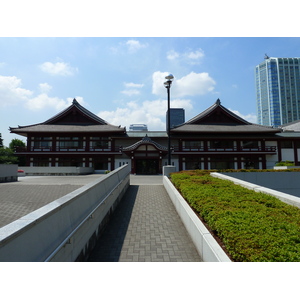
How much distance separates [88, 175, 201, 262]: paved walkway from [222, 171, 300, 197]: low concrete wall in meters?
7.35

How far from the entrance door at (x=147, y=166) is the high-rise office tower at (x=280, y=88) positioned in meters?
117

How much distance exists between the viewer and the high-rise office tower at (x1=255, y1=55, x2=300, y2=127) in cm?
10950

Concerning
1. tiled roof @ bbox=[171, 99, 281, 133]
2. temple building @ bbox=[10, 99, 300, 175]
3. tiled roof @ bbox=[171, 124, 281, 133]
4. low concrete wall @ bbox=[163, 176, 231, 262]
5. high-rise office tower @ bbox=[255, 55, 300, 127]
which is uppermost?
high-rise office tower @ bbox=[255, 55, 300, 127]

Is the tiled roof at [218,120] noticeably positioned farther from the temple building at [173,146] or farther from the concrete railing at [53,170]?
the concrete railing at [53,170]

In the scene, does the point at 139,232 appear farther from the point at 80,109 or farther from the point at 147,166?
the point at 80,109

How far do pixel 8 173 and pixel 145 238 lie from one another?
54.0 ft

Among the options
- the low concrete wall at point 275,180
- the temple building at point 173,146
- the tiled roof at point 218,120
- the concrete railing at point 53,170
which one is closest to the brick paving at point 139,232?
the low concrete wall at point 275,180

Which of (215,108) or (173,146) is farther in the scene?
(215,108)

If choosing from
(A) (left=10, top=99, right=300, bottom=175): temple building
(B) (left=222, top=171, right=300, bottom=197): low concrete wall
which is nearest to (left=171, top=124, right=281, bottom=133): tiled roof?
(A) (left=10, top=99, right=300, bottom=175): temple building

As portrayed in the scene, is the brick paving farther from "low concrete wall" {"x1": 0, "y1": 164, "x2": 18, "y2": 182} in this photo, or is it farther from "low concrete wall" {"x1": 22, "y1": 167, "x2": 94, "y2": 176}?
"low concrete wall" {"x1": 22, "y1": 167, "x2": 94, "y2": 176}

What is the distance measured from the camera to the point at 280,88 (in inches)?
4432

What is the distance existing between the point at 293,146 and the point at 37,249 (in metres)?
37.2

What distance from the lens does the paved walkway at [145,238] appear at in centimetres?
425

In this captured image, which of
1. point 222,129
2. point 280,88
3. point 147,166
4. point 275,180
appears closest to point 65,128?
point 147,166
